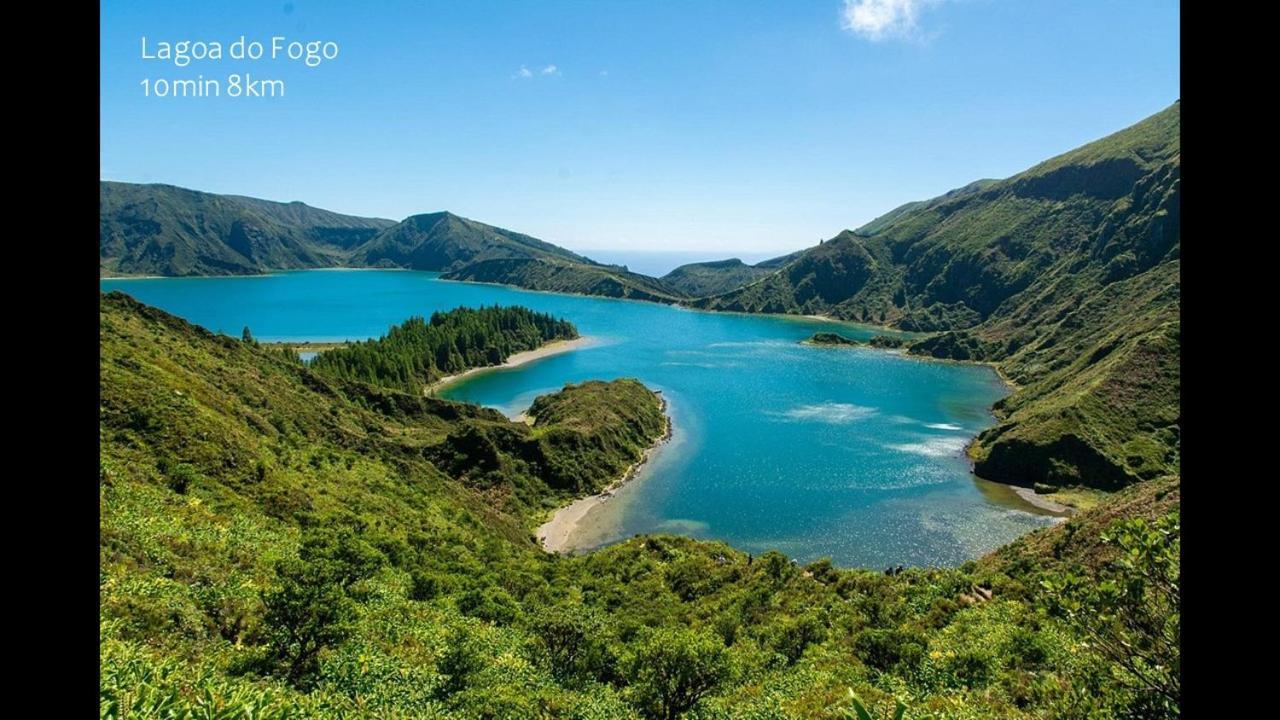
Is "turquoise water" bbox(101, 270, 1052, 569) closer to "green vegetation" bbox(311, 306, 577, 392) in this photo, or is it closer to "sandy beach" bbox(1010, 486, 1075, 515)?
"sandy beach" bbox(1010, 486, 1075, 515)

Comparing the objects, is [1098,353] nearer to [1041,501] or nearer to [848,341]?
[1041,501]

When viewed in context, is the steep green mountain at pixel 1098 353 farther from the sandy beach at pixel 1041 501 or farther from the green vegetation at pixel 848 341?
the green vegetation at pixel 848 341

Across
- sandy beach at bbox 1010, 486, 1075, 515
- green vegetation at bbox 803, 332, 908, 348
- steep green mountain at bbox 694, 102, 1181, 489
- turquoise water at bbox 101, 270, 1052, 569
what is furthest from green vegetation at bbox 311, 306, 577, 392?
steep green mountain at bbox 694, 102, 1181, 489

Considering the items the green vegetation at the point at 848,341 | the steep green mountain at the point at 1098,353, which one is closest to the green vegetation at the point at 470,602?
the steep green mountain at the point at 1098,353

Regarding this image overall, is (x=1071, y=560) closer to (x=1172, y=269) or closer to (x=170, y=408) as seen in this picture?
(x=170, y=408)
